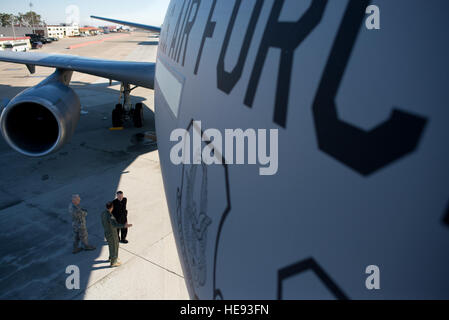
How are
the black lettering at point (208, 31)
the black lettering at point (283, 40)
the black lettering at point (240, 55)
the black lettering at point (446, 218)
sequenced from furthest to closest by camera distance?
the black lettering at point (208, 31) < the black lettering at point (240, 55) < the black lettering at point (283, 40) < the black lettering at point (446, 218)

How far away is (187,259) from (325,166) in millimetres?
1370

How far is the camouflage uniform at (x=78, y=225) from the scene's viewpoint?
5.29 meters

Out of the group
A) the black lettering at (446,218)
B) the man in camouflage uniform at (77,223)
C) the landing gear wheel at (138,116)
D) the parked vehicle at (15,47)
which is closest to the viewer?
the black lettering at (446,218)

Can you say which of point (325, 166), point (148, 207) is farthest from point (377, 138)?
point (148, 207)

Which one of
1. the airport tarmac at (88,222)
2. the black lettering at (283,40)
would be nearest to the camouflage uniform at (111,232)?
the airport tarmac at (88,222)

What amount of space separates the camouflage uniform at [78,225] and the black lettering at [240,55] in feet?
15.2

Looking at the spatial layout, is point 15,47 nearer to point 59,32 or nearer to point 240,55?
point 240,55

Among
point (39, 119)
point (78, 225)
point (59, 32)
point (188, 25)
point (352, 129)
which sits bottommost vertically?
point (78, 225)

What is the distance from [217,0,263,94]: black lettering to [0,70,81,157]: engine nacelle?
5.97 metres

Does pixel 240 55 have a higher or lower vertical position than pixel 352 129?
higher

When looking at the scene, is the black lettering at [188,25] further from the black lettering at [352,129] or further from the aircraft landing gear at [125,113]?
the aircraft landing gear at [125,113]

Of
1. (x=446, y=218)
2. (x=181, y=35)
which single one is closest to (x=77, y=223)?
(x=181, y=35)

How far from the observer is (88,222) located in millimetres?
6430

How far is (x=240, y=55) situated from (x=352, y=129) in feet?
2.22
